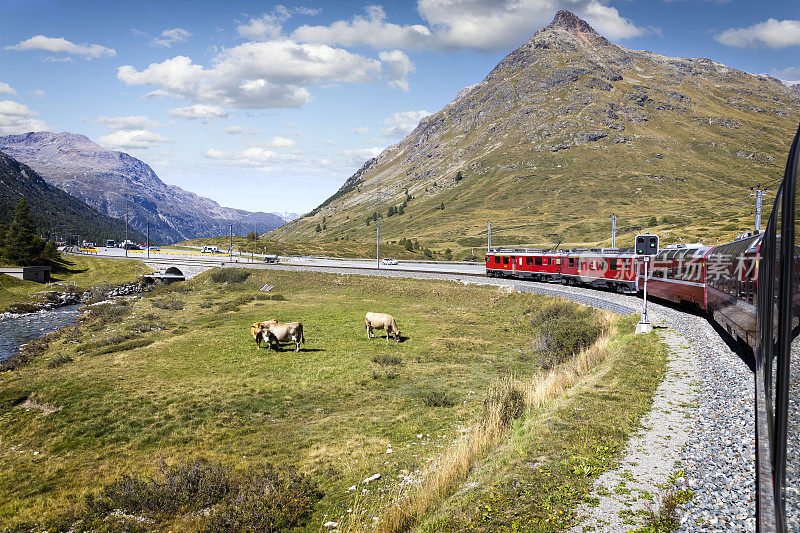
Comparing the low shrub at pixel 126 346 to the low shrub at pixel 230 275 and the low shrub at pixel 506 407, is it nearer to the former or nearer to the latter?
the low shrub at pixel 506 407

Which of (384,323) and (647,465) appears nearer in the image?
(647,465)

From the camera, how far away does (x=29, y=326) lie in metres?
42.2

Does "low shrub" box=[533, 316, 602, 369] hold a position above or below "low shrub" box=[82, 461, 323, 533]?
above

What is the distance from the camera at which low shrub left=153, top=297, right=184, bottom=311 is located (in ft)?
159

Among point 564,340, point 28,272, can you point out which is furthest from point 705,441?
point 28,272

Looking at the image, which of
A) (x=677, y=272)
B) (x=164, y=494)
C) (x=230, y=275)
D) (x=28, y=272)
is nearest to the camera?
(x=164, y=494)

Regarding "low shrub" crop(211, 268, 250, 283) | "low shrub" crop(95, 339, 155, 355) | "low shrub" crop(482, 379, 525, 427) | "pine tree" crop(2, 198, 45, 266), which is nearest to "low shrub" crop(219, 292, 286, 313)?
"low shrub" crop(211, 268, 250, 283)

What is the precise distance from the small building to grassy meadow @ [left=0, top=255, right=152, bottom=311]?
1.99m

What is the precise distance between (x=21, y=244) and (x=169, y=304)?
1840 inches

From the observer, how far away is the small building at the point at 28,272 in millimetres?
68875

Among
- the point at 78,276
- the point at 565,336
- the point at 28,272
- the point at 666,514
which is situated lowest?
the point at 78,276

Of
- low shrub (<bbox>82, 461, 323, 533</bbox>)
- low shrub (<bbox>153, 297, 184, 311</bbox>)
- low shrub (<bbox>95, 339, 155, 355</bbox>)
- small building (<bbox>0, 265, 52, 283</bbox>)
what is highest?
small building (<bbox>0, 265, 52, 283</bbox>)

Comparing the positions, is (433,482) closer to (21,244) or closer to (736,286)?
(736,286)

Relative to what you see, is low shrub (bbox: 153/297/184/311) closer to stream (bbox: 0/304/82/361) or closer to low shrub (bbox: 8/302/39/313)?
stream (bbox: 0/304/82/361)
